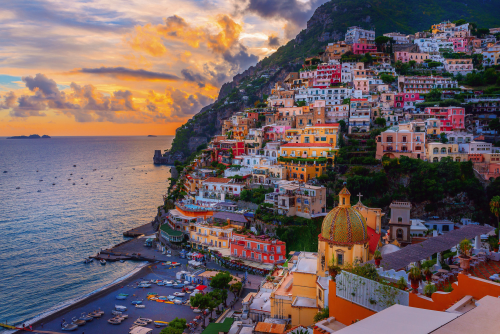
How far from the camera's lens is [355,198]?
186 ft

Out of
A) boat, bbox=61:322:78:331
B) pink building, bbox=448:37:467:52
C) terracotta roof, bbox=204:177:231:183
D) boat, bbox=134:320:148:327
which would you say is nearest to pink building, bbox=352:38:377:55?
pink building, bbox=448:37:467:52

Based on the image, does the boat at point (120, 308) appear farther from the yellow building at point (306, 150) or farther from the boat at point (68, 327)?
the yellow building at point (306, 150)

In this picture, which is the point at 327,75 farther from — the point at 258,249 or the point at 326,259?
the point at 326,259

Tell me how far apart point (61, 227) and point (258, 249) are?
4642 centimetres

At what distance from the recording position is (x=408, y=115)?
70875 millimetres

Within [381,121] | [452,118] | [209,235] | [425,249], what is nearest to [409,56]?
[452,118]

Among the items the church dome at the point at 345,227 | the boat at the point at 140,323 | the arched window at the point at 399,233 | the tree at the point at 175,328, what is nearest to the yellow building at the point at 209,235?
the boat at the point at 140,323

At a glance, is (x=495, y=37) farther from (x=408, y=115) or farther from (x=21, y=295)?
(x=21, y=295)

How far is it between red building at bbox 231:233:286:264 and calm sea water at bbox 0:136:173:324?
1632 cm

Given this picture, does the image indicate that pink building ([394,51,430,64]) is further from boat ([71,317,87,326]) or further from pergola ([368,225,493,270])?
boat ([71,317,87,326])

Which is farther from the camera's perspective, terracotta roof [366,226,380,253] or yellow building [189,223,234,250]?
yellow building [189,223,234,250]

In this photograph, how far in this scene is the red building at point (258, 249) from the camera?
48.2 m

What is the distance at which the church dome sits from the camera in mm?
26062

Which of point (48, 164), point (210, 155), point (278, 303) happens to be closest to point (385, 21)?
point (210, 155)
